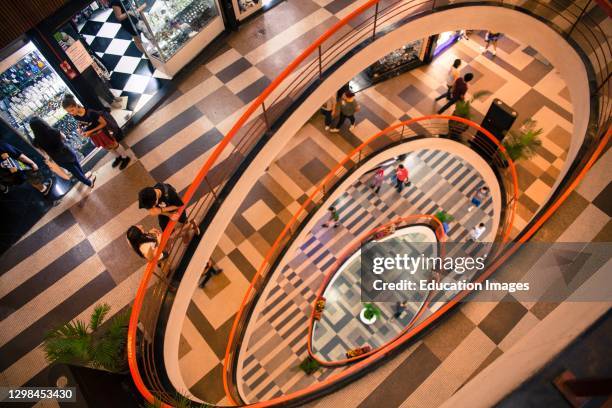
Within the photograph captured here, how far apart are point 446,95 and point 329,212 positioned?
3939 mm

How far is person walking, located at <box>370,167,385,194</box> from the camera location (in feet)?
33.4

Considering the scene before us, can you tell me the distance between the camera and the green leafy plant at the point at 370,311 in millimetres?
11703

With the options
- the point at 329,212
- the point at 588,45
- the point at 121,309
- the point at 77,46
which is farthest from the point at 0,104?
the point at 588,45

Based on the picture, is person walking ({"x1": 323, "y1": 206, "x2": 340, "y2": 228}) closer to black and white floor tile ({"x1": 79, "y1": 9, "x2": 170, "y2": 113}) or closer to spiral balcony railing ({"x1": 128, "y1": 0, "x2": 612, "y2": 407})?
spiral balcony railing ({"x1": 128, "y1": 0, "x2": 612, "y2": 407})

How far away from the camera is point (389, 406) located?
5.17m

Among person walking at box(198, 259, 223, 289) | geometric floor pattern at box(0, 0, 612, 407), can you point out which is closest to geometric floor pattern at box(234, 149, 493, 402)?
geometric floor pattern at box(0, 0, 612, 407)

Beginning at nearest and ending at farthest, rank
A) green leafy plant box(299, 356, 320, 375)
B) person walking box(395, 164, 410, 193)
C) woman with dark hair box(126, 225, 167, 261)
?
woman with dark hair box(126, 225, 167, 261) → green leafy plant box(299, 356, 320, 375) → person walking box(395, 164, 410, 193)

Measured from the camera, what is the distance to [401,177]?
1001cm

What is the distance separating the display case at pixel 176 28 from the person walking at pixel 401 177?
5.26 metres

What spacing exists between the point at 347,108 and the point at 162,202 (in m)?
4.49

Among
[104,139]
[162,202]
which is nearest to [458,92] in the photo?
[162,202]

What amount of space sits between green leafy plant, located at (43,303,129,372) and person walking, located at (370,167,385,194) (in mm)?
7049

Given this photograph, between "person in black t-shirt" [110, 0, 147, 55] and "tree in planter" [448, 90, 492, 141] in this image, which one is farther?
"tree in planter" [448, 90, 492, 141]

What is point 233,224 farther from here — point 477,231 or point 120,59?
point 477,231
